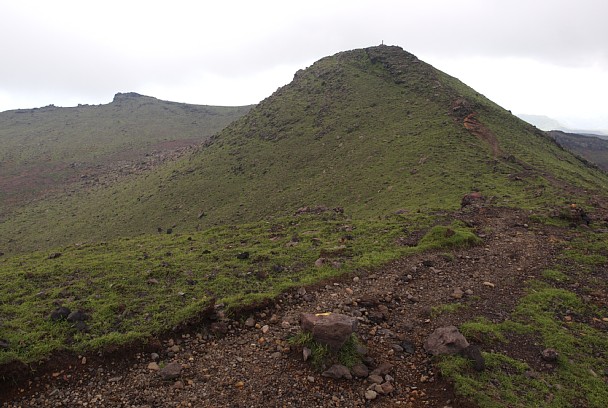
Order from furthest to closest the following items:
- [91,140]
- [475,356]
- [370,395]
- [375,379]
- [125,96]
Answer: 1. [125,96]
2. [91,140]
3. [475,356]
4. [375,379]
5. [370,395]

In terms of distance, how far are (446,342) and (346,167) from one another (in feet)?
94.3

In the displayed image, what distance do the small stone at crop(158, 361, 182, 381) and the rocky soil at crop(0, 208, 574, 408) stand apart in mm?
22

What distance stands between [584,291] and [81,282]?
18324 mm

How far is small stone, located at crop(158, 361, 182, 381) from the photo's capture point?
28.8 ft

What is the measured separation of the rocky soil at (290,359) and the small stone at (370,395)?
21 mm

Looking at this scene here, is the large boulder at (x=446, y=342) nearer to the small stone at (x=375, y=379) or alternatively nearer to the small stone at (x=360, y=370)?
the small stone at (x=375, y=379)

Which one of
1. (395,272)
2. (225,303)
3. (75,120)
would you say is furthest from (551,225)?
(75,120)

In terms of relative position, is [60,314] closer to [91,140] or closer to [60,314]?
[60,314]

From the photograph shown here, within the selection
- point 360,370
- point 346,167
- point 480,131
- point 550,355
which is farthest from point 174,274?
point 480,131

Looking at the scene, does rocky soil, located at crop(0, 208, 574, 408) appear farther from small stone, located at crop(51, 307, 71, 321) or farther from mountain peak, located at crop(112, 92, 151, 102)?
mountain peak, located at crop(112, 92, 151, 102)

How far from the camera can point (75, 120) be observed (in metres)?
113

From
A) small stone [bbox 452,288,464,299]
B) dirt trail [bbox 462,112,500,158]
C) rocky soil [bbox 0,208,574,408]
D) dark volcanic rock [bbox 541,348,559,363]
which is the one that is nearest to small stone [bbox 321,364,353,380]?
rocky soil [bbox 0,208,574,408]

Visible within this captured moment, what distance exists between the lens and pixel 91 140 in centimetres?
9125

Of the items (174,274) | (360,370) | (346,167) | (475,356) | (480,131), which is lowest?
(360,370)
